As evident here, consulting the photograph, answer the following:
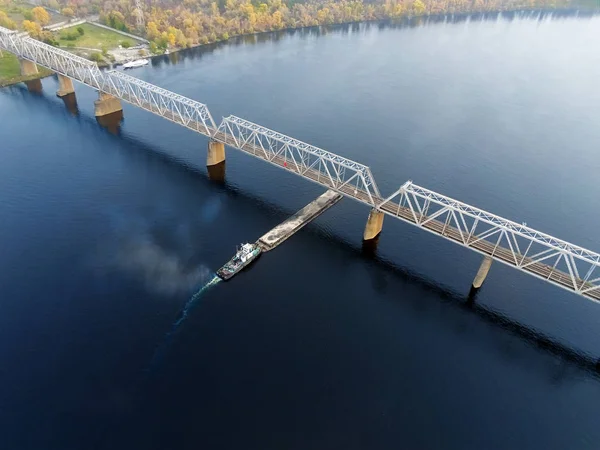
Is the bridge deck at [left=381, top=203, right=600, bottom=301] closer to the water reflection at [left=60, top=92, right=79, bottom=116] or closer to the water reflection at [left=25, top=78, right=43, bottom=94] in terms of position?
the water reflection at [left=60, top=92, right=79, bottom=116]

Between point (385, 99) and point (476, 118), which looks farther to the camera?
point (385, 99)

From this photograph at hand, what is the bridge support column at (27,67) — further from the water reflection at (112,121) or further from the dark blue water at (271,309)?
the water reflection at (112,121)

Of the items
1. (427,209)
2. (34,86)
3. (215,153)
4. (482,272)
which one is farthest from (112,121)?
(482,272)

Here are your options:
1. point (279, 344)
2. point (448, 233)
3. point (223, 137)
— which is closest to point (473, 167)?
point (448, 233)

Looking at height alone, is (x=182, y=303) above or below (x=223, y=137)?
below

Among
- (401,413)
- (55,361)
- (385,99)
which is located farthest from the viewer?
(385,99)

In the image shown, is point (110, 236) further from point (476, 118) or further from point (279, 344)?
point (476, 118)
